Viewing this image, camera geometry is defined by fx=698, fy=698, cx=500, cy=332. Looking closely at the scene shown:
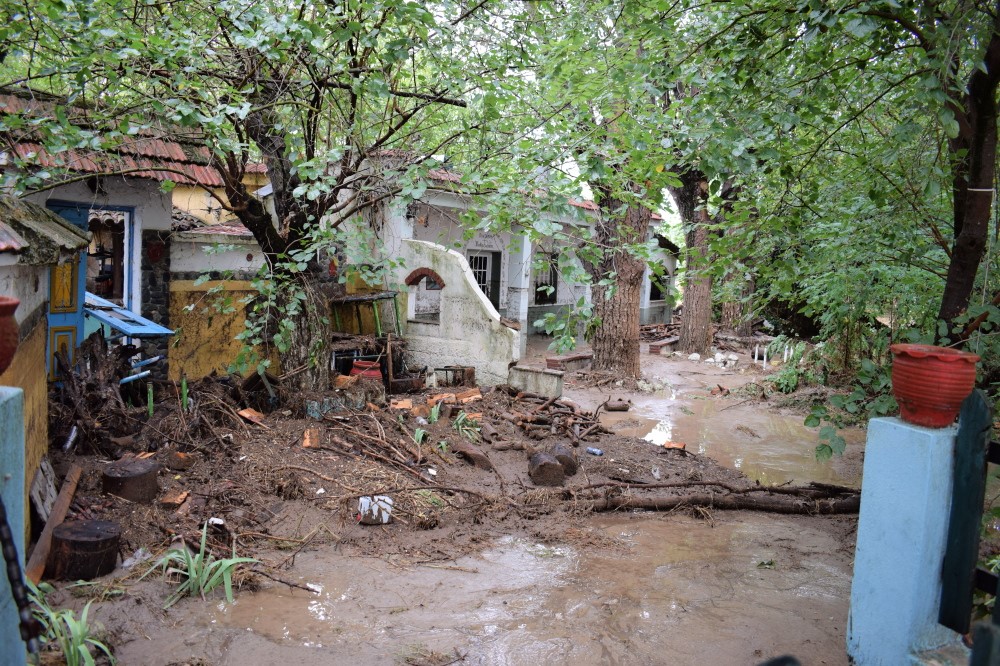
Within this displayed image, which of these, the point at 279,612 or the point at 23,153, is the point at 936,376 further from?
the point at 23,153

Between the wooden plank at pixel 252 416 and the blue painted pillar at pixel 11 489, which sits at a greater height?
the blue painted pillar at pixel 11 489

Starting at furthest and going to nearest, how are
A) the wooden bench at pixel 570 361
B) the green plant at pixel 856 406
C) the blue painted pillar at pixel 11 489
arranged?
1. the wooden bench at pixel 570 361
2. the green plant at pixel 856 406
3. the blue painted pillar at pixel 11 489

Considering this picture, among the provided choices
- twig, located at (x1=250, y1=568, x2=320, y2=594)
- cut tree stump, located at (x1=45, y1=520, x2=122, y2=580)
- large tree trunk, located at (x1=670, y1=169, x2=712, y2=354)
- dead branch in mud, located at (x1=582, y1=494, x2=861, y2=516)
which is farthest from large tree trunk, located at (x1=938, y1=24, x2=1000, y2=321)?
large tree trunk, located at (x1=670, y1=169, x2=712, y2=354)

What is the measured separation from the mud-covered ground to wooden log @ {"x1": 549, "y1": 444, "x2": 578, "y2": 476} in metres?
0.14

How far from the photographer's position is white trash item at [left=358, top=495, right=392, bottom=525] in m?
5.96

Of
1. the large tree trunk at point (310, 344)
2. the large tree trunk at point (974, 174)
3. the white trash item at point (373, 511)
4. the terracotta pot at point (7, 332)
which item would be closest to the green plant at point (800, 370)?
the large tree trunk at point (974, 174)

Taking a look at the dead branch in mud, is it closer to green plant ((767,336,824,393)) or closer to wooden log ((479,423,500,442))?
wooden log ((479,423,500,442))

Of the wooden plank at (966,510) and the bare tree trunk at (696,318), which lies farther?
the bare tree trunk at (696,318)

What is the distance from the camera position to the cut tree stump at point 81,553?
174 inches

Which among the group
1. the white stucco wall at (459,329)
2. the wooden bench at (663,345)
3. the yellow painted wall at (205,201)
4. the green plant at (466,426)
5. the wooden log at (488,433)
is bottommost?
the wooden log at (488,433)

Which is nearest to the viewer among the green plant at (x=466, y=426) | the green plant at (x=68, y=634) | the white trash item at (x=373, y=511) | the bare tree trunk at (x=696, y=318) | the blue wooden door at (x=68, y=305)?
the green plant at (x=68, y=634)

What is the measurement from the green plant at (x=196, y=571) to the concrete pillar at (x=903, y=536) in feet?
12.0

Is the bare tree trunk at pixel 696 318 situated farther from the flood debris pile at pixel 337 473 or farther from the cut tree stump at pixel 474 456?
the cut tree stump at pixel 474 456

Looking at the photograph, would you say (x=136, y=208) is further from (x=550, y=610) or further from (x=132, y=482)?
(x=550, y=610)
